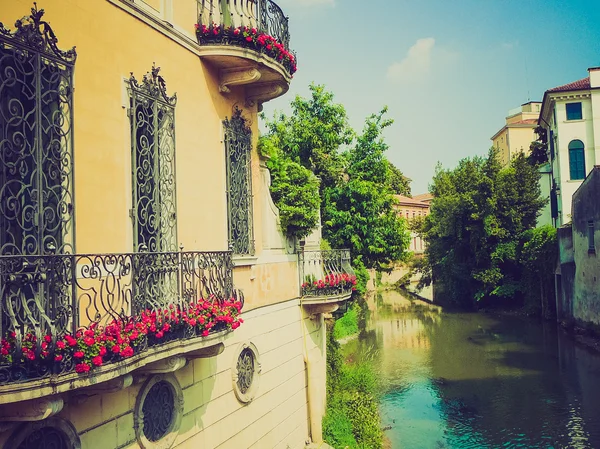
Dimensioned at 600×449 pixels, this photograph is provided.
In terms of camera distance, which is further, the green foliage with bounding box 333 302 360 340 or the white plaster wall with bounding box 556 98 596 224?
the white plaster wall with bounding box 556 98 596 224

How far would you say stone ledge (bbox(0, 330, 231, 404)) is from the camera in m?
4.29

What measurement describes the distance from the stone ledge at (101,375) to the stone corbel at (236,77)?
13.9 feet

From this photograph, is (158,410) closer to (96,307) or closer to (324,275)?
(96,307)

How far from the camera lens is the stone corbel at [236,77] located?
894cm

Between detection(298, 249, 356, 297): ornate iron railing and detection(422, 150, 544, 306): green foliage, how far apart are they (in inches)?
1062

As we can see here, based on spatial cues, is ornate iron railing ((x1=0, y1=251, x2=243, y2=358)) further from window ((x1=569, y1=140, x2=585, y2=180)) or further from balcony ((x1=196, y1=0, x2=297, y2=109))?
window ((x1=569, y1=140, x2=585, y2=180))

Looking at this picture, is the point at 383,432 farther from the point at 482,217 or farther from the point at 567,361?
the point at 482,217

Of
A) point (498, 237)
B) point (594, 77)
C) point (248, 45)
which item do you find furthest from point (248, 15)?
point (594, 77)

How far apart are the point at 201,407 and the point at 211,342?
1.41 meters

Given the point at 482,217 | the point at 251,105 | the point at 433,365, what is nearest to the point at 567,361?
the point at 433,365

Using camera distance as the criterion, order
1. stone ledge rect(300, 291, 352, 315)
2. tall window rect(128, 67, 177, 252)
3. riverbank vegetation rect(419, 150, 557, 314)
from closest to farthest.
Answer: tall window rect(128, 67, 177, 252) → stone ledge rect(300, 291, 352, 315) → riverbank vegetation rect(419, 150, 557, 314)

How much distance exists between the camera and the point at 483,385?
21.0 m

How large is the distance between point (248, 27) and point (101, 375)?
5.92 m

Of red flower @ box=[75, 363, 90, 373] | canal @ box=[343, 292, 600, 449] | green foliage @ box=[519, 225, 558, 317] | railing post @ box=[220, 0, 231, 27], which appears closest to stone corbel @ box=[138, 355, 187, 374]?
red flower @ box=[75, 363, 90, 373]
